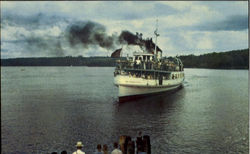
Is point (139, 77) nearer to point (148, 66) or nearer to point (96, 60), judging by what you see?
point (148, 66)

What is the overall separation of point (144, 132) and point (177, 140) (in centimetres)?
137

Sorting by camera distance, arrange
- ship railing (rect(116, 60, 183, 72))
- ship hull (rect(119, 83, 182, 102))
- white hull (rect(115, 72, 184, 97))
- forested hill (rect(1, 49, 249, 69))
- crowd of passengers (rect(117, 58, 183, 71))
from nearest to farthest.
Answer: forested hill (rect(1, 49, 249, 69)) < crowd of passengers (rect(117, 58, 183, 71)) < ship railing (rect(116, 60, 183, 72)) < white hull (rect(115, 72, 184, 97)) < ship hull (rect(119, 83, 182, 102))

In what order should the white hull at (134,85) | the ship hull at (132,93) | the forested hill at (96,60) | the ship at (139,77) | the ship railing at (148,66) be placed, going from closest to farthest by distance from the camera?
the forested hill at (96,60)
the ship railing at (148,66)
the ship at (139,77)
the white hull at (134,85)
the ship hull at (132,93)

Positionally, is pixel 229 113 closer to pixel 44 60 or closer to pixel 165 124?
pixel 165 124

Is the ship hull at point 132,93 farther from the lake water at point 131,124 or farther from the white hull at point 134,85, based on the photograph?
the lake water at point 131,124

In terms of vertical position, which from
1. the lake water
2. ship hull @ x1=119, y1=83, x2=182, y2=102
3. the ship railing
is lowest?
the lake water

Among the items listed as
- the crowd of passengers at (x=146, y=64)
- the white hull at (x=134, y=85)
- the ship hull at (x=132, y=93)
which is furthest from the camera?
the ship hull at (x=132, y=93)

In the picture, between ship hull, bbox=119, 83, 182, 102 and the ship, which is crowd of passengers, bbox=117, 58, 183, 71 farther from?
ship hull, bbox=119, 83, 182, 102

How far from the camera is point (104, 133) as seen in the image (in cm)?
866

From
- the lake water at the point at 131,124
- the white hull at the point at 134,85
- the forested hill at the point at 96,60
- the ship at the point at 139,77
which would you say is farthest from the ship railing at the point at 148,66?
the forested hill at the point at 96,60

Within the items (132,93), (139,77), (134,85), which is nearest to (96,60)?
(139,77)

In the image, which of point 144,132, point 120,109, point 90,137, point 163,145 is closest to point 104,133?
point 90,137

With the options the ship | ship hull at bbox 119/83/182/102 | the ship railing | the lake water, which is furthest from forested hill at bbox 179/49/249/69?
ship hull at bbox 119/83/182/102

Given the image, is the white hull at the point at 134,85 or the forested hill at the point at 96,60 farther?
the white hull at the point at 134,85
